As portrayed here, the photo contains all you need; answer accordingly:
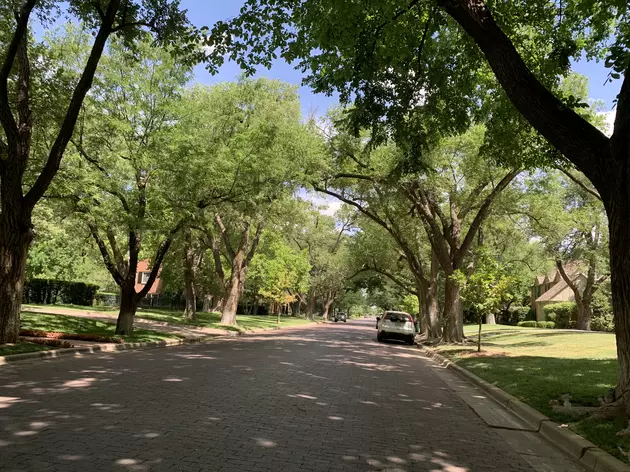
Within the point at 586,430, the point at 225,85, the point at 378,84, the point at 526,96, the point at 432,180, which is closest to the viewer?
the point at 586,430

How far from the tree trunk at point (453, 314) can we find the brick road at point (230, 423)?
11772 mm

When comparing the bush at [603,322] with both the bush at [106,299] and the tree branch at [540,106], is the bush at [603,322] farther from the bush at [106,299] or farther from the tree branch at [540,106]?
the bush at [106,299]

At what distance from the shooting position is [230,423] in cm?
630

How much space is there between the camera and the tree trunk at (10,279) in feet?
39.4

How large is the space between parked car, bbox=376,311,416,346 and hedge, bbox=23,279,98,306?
25438mm

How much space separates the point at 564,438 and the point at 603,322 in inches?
1520

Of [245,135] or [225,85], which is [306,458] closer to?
[245,135]

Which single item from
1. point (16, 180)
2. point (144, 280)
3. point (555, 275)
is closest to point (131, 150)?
point (16, 180)

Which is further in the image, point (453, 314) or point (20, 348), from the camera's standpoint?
point (453, 314)

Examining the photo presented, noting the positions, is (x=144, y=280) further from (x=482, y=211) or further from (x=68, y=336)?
(x=482, y=211)

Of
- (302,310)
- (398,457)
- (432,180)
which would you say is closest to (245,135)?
(432,180)

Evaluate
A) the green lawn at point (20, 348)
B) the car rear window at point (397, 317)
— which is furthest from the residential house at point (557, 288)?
the green lawn at point (20, 348)

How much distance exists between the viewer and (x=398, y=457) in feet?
17.6

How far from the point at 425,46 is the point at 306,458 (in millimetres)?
8878
